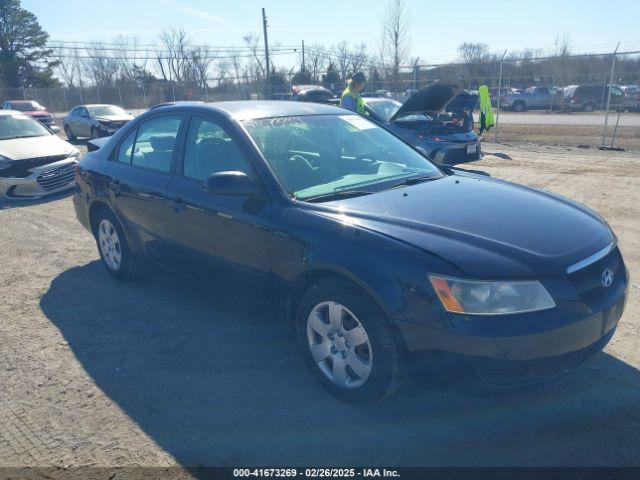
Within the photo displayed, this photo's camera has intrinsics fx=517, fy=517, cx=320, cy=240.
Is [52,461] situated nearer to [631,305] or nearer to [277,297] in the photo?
[277,297]

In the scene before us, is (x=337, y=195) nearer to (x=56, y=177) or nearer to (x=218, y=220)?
(x=218, y=220)

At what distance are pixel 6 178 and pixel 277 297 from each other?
7707mm

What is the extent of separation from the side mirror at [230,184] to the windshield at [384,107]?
30.3 feet

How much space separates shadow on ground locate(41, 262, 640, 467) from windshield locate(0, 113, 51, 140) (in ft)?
25.3

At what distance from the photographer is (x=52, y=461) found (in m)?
2.69

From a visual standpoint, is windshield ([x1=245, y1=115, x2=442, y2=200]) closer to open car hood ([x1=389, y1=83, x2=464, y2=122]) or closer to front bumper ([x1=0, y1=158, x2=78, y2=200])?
open car hood ([x1=389, y1=83, x2=464, y2=122])

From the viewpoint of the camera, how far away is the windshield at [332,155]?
3.45 metres

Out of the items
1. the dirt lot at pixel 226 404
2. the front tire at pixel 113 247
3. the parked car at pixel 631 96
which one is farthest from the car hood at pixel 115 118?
the parked car at pixel 631 96

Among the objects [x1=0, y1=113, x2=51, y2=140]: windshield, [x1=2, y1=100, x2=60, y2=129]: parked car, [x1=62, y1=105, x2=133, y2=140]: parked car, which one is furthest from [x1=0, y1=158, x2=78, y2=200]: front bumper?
[x1=2, y1=100, x2=60, y2=129]: parked car

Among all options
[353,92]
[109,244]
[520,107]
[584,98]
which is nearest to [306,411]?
[109,244]

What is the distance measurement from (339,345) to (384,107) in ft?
33.6

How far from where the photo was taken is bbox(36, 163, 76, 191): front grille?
915 cm

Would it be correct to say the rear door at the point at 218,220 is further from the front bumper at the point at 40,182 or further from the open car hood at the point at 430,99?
the open car hood at the point at 430,99

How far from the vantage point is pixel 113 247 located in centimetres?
505
